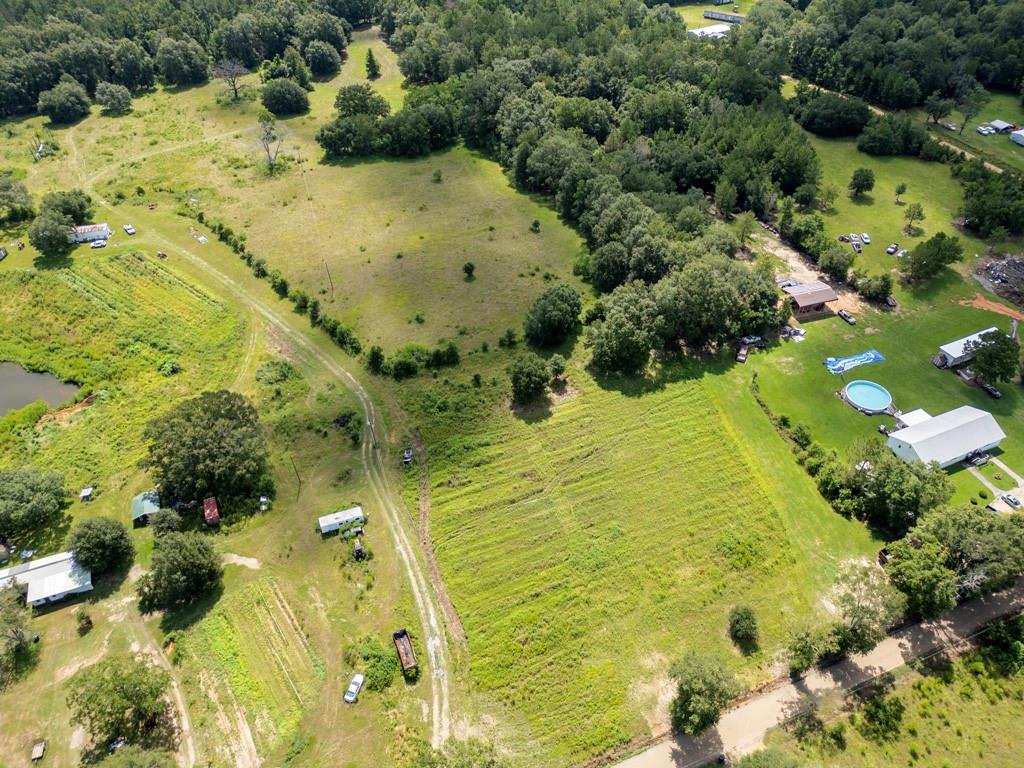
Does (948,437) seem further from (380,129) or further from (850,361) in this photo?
(380,129)

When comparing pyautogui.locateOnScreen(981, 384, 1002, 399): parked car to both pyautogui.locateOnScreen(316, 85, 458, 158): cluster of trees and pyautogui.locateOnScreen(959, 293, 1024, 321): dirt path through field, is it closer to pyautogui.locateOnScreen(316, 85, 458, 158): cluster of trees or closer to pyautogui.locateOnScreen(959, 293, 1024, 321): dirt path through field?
pyautogui.locateOnScreen(959, 293, 1024, 321): dirt path through field

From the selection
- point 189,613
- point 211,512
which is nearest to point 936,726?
point 189,613

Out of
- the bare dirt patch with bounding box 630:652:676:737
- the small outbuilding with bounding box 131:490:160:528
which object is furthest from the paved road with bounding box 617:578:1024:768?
the small outbuilding with bounding box 131:490:160:528

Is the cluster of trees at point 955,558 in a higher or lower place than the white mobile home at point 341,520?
higher

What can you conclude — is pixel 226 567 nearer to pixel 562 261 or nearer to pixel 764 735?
pixel 764 735

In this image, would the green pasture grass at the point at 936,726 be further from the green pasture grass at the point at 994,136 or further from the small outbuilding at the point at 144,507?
the green pasture grass at the point at 994,136

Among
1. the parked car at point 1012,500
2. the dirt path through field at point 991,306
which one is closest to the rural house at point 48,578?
the parked car at point 1012,500
